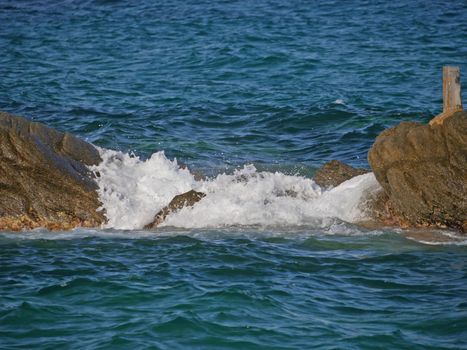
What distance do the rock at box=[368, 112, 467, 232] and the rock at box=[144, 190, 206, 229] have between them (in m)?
2.60

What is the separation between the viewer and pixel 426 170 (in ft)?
41.1

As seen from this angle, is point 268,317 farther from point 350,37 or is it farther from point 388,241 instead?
point 350,37

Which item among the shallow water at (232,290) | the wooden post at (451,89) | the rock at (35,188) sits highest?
the wooden post at (451,89)

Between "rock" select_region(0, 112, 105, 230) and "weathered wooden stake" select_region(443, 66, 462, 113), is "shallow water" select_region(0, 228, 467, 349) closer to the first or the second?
"rock" select_region(0, 112, 105, 230)

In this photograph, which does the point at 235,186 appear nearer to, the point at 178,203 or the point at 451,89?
the point at 178,203

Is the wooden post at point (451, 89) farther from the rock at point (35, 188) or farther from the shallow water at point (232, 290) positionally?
the rock at point (35, 188)

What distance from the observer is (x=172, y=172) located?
1504 centimetres

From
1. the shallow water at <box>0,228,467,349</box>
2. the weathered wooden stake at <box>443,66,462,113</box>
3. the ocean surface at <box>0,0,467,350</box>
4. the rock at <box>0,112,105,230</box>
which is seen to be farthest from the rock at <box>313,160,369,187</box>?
the rock at <box>0,112,105,230</box>

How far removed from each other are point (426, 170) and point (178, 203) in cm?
350

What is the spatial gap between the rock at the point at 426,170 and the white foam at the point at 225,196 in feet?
2.85

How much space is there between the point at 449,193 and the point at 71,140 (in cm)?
542

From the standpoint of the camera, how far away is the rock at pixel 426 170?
12.4 metres

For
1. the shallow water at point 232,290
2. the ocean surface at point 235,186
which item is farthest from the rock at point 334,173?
the shallow water at point 232,290

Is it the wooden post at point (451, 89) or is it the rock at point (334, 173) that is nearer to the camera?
the wooden post at point (451, 89)
